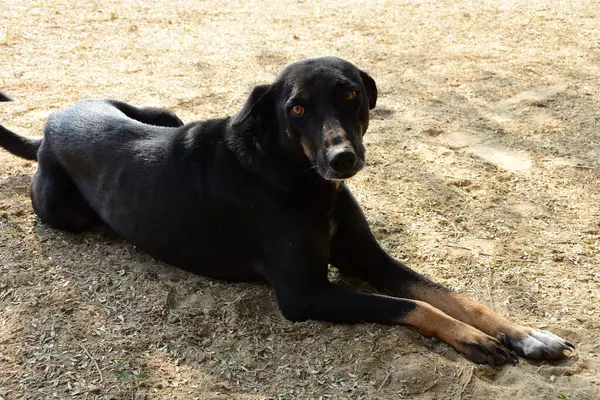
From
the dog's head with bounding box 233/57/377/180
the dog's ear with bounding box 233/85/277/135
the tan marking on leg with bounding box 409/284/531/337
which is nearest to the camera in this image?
the tan marking on leg with bounding box 409/284/531/337

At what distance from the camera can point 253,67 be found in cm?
771

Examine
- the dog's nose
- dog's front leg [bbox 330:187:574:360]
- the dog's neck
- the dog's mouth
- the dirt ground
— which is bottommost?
the dirt ground

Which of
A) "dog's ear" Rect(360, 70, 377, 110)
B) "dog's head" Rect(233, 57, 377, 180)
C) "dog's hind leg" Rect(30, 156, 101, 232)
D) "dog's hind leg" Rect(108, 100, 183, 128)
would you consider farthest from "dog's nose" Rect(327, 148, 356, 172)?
"dog's hind leg" Rect(108, 100, 183, 128)

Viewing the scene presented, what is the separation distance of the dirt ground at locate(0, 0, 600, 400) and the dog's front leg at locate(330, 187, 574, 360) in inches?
4.9

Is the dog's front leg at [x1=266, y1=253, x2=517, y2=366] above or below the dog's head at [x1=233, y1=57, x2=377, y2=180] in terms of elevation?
below

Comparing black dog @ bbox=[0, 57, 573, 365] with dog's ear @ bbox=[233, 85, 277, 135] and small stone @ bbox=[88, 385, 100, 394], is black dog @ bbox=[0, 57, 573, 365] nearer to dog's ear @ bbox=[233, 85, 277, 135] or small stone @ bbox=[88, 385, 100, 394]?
dog's ear @ bbox=[233, 85, 277, 135]

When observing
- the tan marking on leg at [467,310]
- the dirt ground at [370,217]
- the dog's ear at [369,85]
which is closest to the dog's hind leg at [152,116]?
the dirt ground at [370,217]

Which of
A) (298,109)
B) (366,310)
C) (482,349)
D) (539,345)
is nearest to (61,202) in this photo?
(298,109)

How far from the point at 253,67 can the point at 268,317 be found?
179 inches

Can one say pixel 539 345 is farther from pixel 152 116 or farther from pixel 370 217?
pixel 152 116

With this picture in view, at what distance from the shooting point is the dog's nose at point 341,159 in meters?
3.47

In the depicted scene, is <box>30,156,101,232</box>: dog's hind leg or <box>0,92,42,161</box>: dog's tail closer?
<box>30,156,101,232</box>: dog's hind leg

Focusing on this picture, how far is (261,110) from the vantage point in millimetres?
3873

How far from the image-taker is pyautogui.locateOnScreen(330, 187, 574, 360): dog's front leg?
10.9ft
